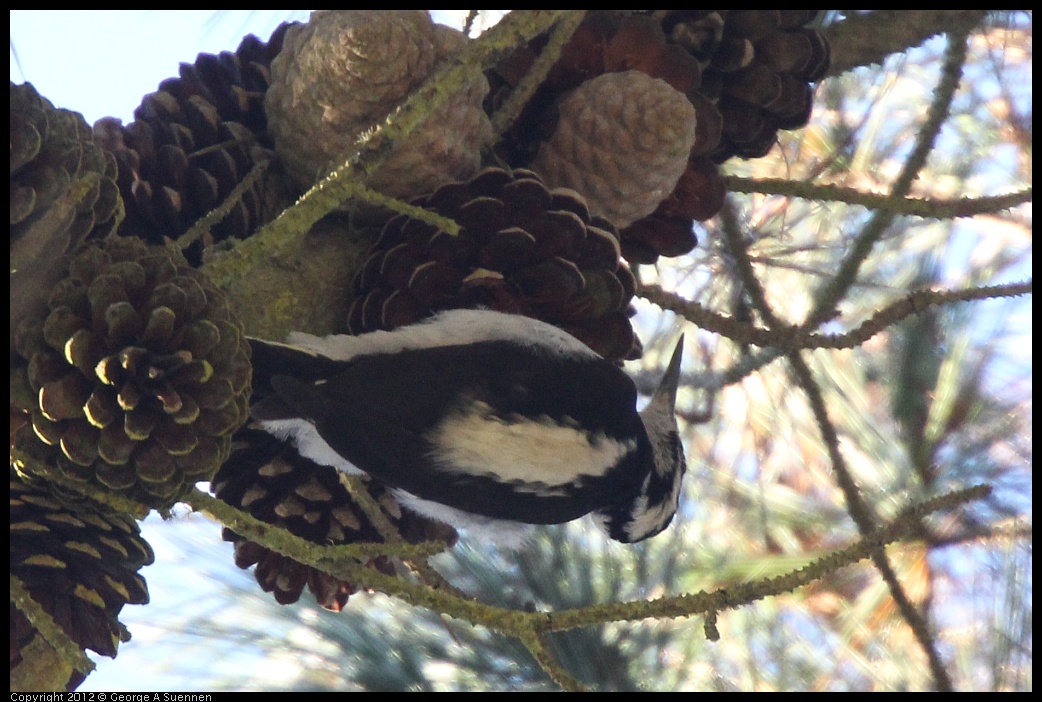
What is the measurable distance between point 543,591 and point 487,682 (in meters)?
0.14

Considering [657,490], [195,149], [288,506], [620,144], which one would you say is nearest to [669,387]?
[657,490]

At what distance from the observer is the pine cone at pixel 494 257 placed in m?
1.04

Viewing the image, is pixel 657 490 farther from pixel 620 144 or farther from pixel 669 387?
pixel 620 144

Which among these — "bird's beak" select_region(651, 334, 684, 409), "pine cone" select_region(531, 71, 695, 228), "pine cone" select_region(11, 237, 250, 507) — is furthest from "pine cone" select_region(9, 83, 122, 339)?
"bird's beak" select_region(651, 334, 684, 409)

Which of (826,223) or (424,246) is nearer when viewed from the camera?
(424,246)

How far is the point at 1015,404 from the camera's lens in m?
1.50

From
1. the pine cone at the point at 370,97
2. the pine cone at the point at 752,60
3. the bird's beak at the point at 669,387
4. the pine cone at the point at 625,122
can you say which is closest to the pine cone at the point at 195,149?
the pine cone at the point at 370,97

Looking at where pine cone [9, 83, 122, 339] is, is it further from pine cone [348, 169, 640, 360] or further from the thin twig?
the thin twig

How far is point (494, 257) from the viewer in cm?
105

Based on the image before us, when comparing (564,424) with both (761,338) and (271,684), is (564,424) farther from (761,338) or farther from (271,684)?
(271,684)

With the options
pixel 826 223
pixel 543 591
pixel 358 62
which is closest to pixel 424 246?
pixel 358 62

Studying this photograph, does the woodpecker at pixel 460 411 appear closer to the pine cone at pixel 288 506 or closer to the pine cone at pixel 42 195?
the pine cone at pixel 288 506

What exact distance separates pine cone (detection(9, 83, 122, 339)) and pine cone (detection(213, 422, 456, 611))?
340mm

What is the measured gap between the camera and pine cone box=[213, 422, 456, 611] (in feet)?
3.45
